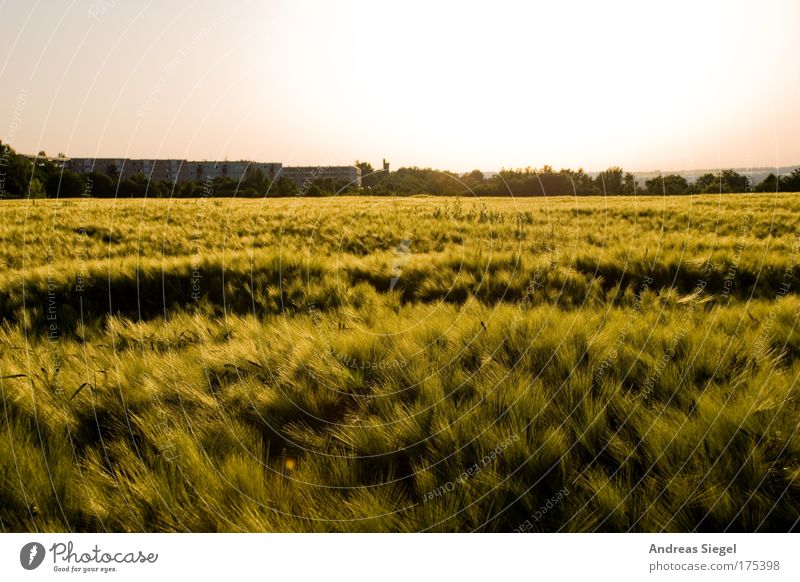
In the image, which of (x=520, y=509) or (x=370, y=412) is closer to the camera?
(x=520, y=509)

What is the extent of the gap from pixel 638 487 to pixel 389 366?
49.0 inches

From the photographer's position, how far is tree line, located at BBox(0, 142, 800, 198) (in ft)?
15.0

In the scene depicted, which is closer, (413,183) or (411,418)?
(411,418)

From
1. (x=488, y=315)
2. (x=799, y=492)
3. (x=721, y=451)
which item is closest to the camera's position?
(x=799, y=492)

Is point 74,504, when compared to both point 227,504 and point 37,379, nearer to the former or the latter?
point 227,504

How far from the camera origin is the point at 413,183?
464 centimetres

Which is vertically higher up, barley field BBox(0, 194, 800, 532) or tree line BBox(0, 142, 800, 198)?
tree line BBox(0, 142, 800, 198)

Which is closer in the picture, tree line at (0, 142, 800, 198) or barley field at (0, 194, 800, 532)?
barley field at (0, 194, 800, 532)

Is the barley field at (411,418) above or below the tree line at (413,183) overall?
→ below

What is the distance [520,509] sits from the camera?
5.28ft

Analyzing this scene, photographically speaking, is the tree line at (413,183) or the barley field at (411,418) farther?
the tree line at (413,183)

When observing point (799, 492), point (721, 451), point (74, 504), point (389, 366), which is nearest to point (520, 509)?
point (721, 451)

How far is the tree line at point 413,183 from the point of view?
15.0 ft

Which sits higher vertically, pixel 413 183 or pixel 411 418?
pixel 413 183
